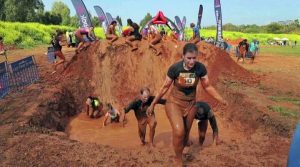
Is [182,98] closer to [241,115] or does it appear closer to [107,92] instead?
[241,115]

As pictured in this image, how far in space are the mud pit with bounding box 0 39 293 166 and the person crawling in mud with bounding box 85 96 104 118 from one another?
0.39 meters

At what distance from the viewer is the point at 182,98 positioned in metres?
6.51

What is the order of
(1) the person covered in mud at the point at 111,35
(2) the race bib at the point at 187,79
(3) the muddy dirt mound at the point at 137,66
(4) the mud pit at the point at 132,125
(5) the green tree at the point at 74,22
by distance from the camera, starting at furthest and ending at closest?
(5) the green tree at the point at 74,22 < (1) the person covered in mud at the point at 111,35 < (3) the muddy dirt mound at the point at 137,66 < (4) the mud pit at the point at 132,125 < (2) the race bib at the point at 187,79

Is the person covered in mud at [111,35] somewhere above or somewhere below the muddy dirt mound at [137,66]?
above

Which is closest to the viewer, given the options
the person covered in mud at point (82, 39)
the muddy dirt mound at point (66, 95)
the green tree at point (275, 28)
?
the muddy dirt mound at point (66, 95)

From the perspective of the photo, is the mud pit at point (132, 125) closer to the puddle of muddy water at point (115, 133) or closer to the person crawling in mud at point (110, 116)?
the puddle of muddy water at point (115, 133)

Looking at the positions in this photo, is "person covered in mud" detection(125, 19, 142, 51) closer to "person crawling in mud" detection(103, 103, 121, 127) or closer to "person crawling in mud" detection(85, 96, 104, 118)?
"person crawling in mud" detection(85, 96, 104, 118)

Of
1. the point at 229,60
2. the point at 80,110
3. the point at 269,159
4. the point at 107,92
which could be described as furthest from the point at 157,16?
the point at 269,159

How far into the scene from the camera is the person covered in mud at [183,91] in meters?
6.20

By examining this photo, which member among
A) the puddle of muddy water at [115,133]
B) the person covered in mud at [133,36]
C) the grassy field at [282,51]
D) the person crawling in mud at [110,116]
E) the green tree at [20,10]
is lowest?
the grassy field at [282,51]

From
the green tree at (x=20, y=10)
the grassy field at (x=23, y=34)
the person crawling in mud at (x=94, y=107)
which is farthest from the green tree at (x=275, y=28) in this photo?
the person crawling in mud at (x=94, y=107)

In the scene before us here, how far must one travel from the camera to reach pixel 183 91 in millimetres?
6500

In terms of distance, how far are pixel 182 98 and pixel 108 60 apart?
1016cm

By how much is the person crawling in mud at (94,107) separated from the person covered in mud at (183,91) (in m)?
6.57
